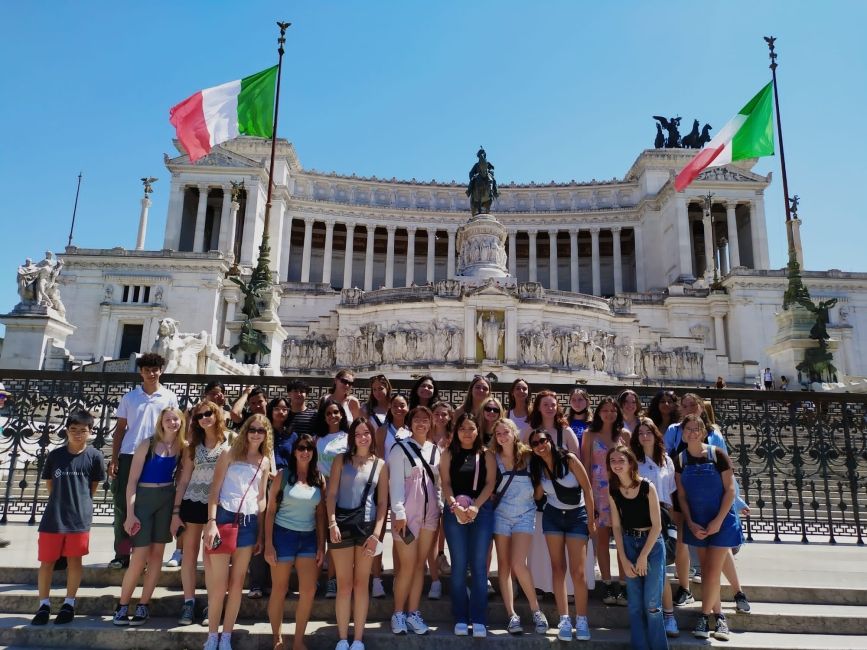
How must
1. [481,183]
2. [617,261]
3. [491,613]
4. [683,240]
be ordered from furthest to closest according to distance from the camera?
1. [617,261]
2. [683,240]
3. [481,183]
4. [491,613]

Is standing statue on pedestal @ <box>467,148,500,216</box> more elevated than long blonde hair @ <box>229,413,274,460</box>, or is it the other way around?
standing statue on pedestal @ <box>467,148,500,216</box>

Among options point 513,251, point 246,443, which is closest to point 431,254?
point 513,251

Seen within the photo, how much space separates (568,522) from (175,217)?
210 feet

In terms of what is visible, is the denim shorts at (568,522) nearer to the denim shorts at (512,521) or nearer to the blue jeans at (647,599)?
the denim shorts at (512,521)

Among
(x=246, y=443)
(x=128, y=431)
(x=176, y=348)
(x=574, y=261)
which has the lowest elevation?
(x=246, y=443)

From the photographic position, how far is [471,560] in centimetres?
608

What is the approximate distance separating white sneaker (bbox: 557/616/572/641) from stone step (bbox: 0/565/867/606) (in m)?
1.21

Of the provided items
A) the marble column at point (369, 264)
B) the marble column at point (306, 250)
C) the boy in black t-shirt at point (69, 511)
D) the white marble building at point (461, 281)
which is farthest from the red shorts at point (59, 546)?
the marble column at point (369, 264)

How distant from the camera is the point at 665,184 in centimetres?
6381

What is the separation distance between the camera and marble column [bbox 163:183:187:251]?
61000 millimetres

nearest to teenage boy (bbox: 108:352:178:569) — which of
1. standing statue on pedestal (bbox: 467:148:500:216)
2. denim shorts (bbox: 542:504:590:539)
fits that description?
denim shorts (bbox: 542:504:590:539)

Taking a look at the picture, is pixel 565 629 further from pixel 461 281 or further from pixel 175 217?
pixel 175 217

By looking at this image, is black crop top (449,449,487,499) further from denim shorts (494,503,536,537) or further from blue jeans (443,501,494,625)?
denim shorts (494,503,536,537)

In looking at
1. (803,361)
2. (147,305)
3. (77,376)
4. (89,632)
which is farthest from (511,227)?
(89,632)
